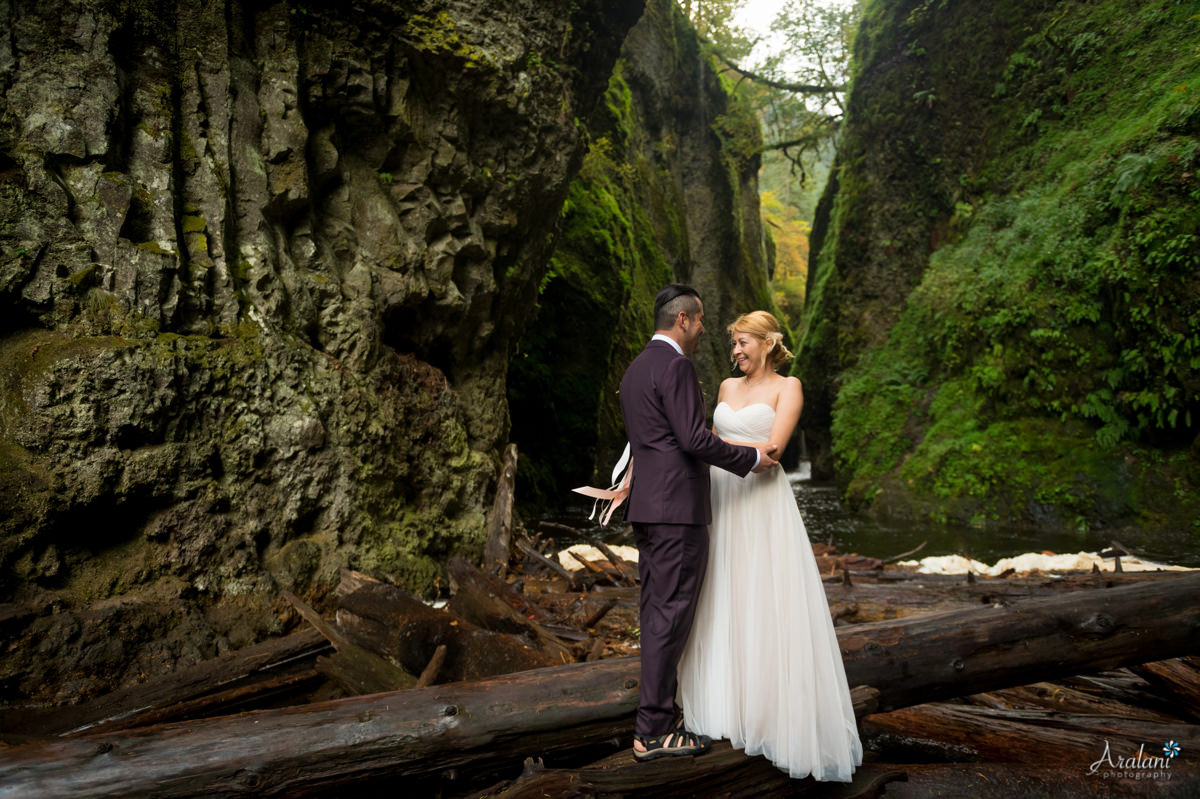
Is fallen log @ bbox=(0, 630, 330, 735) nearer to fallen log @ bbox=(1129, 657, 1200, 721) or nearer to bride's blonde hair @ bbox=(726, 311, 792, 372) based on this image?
bride's blonde hair @ bbox=(726, 311, 792, 372)

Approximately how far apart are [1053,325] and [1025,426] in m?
2.02

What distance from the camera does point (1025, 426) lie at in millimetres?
13047

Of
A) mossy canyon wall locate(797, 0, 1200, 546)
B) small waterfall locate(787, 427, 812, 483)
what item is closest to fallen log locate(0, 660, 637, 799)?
mossy canyon wall locate(797, 0, 1200, 546)

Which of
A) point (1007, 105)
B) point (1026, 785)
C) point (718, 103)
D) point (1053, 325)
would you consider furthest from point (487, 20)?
point (718, 103)

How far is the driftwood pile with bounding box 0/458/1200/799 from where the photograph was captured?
2.82 metres

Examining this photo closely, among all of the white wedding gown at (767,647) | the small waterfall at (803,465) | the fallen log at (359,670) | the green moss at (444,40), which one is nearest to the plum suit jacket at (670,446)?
the white wedding gown at (767,647)

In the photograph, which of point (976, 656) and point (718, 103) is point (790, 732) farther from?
point (718, 103)

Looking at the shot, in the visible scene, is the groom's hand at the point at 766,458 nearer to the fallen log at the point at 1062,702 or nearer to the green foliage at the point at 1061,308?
the fallen log at the point at 1062,702

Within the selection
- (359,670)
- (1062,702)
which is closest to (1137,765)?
(1062,702)

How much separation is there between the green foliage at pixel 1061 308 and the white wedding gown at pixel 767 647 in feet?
34.7

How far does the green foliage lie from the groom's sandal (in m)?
11.2

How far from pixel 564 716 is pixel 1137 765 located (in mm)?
2776

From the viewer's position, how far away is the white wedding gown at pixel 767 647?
2.97m

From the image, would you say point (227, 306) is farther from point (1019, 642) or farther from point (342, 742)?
point (1019, 642)
